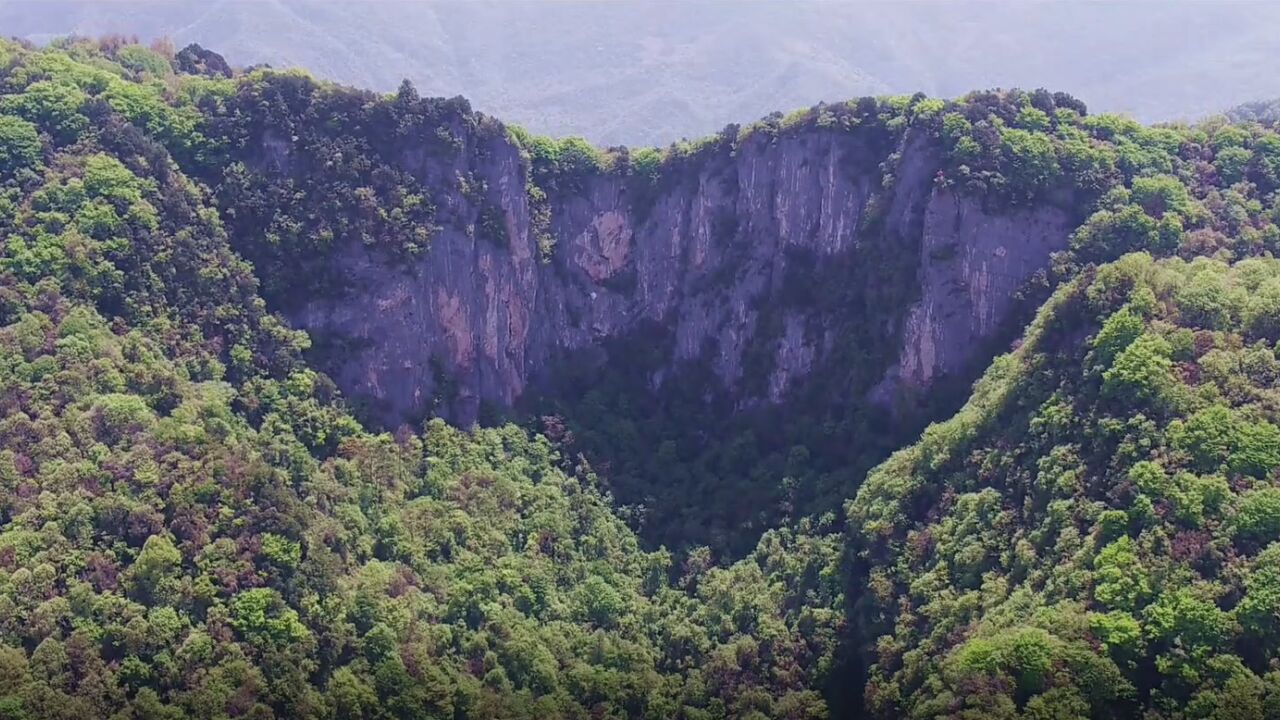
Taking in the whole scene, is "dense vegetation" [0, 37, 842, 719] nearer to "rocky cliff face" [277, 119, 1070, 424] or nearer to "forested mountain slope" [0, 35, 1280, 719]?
"forested mountain slope" [0, 35, 1280, 719]

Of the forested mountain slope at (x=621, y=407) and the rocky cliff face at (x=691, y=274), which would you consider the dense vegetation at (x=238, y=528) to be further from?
the rocky cliff face at (x=691, y=274)

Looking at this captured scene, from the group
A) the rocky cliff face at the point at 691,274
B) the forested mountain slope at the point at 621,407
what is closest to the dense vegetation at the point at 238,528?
the forested mountain slope at the point at 621,407

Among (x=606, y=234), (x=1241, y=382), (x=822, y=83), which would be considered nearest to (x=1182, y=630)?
(x=1241, y=382)

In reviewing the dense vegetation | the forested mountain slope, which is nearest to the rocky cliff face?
the forested mountain slope

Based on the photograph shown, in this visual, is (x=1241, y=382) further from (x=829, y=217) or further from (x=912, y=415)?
(x=829, y=217)

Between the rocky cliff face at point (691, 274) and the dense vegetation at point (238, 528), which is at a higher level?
the rocky cliff face at point (691, 274)
